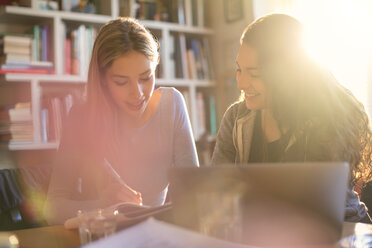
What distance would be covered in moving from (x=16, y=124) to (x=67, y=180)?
1.34m

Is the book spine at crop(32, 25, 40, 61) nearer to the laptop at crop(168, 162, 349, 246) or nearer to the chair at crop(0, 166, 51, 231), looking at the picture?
the chair at crop(0, 166, 51, 231)

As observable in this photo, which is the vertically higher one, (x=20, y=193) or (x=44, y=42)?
(x=44, y=42)

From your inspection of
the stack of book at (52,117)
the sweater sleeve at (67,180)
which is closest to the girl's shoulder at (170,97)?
the sweater sleeve at (67,180)

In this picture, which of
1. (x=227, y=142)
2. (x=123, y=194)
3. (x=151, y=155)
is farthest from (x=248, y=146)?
(x=123, y=194)

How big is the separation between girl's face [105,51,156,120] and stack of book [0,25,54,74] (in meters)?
1.31

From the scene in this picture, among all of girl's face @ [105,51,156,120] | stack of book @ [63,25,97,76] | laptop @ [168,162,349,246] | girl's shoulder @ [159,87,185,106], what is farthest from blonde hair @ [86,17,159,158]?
stack of book @ [63,25,97,76]

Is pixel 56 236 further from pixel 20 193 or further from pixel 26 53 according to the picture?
pixel 26 53

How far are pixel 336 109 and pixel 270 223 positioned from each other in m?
0.63

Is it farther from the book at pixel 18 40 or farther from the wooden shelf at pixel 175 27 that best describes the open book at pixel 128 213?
the wooden shelf at pixel 175 27

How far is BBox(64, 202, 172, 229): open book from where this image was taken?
2.93 ft

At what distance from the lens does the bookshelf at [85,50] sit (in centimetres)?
260

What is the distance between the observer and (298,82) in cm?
130

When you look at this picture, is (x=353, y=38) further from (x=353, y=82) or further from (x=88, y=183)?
(x=88, y=183)

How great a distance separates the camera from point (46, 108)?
2660 millimetres
